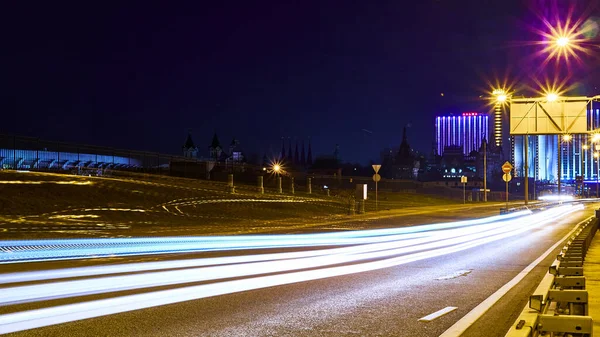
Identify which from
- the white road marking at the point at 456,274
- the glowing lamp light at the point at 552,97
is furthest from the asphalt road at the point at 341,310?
the glowing lamp light at the point at 552,97

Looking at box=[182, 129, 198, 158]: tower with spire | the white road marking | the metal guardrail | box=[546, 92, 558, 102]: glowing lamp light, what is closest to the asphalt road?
the white road marking

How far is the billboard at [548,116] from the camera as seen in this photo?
3412cm

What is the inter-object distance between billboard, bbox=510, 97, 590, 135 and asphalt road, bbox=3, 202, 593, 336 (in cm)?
2064

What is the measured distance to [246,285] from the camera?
12781mm

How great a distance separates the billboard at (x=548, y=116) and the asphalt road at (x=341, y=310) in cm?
2064

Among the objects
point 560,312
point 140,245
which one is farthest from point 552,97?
point 560,312

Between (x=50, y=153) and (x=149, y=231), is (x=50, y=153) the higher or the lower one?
the higher one

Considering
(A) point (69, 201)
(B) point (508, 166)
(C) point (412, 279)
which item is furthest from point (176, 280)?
(B) point (508, 166)

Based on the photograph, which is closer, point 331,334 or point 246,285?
point 331,334

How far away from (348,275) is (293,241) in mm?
8898

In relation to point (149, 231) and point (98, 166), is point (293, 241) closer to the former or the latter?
point (149, 231)

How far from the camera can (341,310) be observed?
33.3 ft

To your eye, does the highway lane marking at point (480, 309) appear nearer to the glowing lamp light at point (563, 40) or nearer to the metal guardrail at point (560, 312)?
the metal guardrail at point (560, 312)

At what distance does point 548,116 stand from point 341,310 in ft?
93.0
